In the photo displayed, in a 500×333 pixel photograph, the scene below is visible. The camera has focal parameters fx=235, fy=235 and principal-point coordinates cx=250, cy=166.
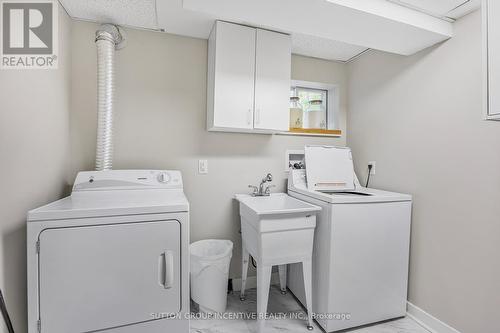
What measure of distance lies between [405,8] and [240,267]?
240 centimetres

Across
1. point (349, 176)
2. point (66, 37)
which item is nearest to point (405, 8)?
point (349, 176)

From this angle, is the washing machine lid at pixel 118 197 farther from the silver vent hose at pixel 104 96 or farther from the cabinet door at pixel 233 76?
the cabinet door at pixel 233 76

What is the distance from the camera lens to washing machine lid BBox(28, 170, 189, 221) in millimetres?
1191

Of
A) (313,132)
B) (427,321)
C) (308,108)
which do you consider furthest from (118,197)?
(427,321)

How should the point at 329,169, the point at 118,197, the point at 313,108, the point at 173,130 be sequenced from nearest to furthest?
the point at 118,197
the point at 173,130
the point at 329,169
the point at 313,108

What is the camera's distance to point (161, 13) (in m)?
1.70

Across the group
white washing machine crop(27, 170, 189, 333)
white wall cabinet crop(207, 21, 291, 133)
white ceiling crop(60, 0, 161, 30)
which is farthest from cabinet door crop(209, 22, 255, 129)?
white washing machine crop(27, 170, 189, 333)

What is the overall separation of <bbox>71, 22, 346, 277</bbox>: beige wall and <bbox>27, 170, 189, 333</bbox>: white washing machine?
0.65 meters

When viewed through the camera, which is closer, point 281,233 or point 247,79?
point 281,233

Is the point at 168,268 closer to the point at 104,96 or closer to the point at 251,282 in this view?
the point at 251,282

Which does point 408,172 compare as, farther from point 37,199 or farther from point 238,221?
point 37,199

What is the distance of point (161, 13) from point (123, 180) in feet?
4.03

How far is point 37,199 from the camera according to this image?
4.53 feet

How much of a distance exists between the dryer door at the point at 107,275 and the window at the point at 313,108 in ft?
5.50
